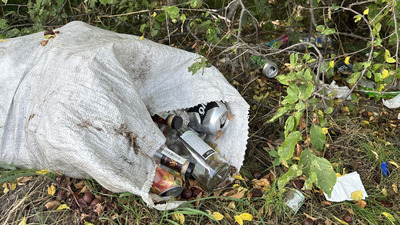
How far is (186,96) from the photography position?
4.79ft

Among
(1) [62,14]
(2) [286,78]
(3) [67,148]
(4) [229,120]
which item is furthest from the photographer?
(1) [62,14]

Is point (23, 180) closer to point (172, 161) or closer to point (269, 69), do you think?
point (172, 161)

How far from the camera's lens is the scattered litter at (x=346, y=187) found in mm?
1385

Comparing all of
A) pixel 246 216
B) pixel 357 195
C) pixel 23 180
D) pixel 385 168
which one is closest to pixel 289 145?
pixel 246 216

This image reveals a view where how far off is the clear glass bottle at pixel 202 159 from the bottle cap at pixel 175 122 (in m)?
0.06

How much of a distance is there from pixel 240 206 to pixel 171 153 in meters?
0.35

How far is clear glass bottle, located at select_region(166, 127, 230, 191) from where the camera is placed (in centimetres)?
137

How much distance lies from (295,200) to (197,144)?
1.45 feet

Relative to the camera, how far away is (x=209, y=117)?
1452 mm

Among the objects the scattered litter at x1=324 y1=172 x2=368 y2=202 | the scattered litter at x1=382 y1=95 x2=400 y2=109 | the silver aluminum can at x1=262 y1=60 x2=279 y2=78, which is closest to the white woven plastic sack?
the scattered litter at x1=324 y1=172 x2=368 y2=202

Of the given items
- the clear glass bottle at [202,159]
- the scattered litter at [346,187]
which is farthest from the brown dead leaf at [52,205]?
the scattered litter at [346,187]

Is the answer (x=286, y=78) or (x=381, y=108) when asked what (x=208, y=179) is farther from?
(x=381, y=108)

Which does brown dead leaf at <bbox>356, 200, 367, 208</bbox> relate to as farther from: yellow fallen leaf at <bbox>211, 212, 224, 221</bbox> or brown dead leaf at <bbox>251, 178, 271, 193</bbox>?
yellow fallen leaf at <bbox>211, 212, 224, 221</bbox>

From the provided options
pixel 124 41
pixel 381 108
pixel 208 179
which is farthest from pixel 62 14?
pixel 381 108
